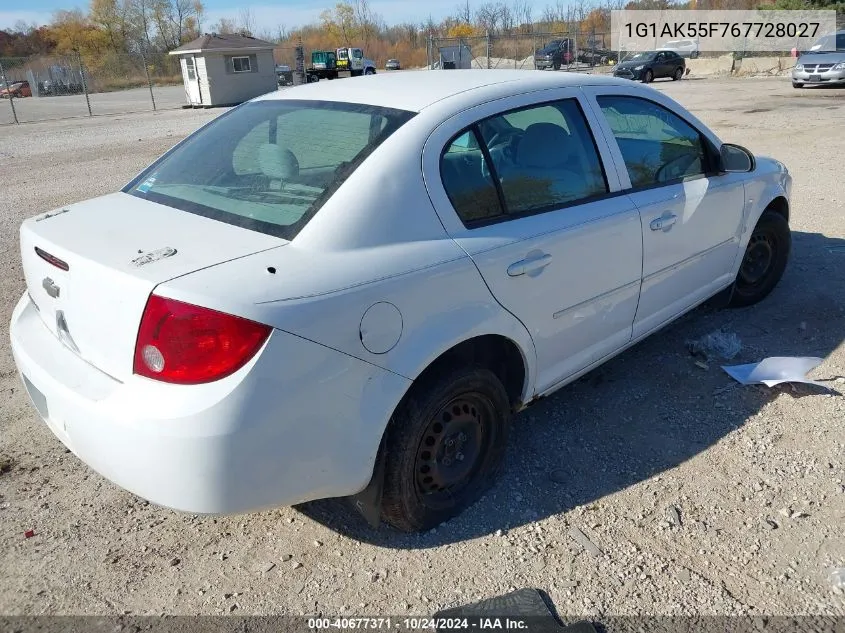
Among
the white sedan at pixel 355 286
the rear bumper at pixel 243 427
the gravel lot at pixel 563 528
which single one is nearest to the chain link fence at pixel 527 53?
the white sedan at pixel 355 286

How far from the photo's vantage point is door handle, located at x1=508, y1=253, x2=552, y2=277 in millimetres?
2775

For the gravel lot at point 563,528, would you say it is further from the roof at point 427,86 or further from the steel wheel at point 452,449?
the roof at point 427,86

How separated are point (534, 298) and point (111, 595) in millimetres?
1973

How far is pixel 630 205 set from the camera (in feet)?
11.0

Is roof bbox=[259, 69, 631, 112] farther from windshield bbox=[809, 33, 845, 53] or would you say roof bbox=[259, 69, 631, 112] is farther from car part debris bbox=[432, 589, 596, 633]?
windshield bbox=[809, 33, 845, 53]

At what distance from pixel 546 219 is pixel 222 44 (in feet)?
102

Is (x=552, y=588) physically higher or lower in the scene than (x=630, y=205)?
lower

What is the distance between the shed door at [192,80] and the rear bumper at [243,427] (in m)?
30.0

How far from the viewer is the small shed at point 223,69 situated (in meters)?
29.1

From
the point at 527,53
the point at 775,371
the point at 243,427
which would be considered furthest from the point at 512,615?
the point at 527,53

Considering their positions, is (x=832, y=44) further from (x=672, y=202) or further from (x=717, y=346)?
(x=672, y=202)

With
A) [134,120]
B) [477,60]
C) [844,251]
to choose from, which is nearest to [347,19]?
[477,60]

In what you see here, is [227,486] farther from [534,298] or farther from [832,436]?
[832,436]

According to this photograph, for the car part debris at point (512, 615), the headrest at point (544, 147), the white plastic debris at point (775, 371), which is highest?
the headrest at point (544, 147)
